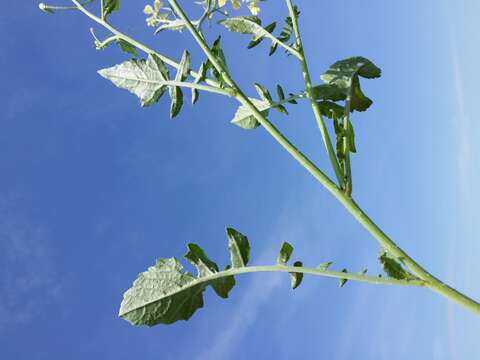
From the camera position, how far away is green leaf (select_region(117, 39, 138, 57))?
2.74 m

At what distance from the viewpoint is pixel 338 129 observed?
2.24m

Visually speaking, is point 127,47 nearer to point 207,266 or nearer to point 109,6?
point 109,6

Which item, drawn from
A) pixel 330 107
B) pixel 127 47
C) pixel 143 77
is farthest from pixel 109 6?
pixel 330 107

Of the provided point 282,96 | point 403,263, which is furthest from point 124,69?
point 403,263

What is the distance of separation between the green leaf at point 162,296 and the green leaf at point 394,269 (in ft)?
2.78

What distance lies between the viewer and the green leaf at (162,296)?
2.29m

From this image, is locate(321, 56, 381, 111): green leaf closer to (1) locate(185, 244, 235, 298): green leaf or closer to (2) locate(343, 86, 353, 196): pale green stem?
(2) locate(343, 86, 353, 196): pale green stem

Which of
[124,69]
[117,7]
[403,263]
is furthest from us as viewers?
[117,7]

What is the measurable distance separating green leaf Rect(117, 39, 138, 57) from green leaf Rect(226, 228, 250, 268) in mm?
1118

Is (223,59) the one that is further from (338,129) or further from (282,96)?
(338,129)

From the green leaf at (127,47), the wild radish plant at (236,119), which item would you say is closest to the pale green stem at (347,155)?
the wild radish plant at (236,119)

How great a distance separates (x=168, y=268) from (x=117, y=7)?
4.65 ft

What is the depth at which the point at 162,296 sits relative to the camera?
2.31 m

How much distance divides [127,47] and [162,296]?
129cm
